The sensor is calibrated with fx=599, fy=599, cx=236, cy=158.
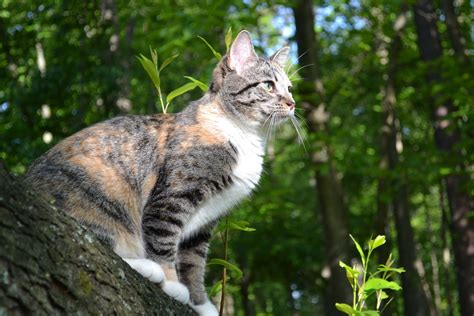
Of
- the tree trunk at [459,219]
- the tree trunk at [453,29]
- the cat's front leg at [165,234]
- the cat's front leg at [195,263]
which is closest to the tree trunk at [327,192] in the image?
the tree trunk at [459,219]

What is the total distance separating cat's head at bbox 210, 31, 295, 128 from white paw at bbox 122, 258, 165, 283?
129cm

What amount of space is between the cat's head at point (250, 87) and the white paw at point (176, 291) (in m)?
1.25

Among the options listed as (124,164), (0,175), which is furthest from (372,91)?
(0,175)

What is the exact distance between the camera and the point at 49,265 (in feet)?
5.99

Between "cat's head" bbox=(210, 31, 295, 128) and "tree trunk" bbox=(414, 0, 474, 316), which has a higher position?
"cat's head" bbox=(210, 31, 295, 128)

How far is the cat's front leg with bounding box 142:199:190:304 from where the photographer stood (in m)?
3.29

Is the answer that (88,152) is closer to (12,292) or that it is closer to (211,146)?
(211,146)

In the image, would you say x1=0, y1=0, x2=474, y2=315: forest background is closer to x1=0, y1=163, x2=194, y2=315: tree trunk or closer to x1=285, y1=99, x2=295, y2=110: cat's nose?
x1=285, y1=99, x2=295, y2=110: cat's nose

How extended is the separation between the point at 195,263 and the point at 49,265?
2.05m

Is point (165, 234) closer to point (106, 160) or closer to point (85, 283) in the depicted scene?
point (106, 160)

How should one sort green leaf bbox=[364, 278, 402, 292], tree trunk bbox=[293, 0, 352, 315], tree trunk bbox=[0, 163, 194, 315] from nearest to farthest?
tree trunk bbox=[0, 163, 194, 315], green leaf bbox=[364, 278, 402, 292], tree trunk bbox=[293, 0, 352, 315]

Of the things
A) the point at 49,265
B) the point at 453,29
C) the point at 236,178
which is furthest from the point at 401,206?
the point at 49,265

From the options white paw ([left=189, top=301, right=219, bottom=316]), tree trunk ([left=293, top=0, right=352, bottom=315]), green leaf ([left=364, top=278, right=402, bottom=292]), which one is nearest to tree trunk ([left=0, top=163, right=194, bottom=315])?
green leaf ([left=364, top=278, right=402, bottom=292])

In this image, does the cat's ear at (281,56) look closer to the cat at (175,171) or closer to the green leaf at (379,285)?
the cat at (175,171)
